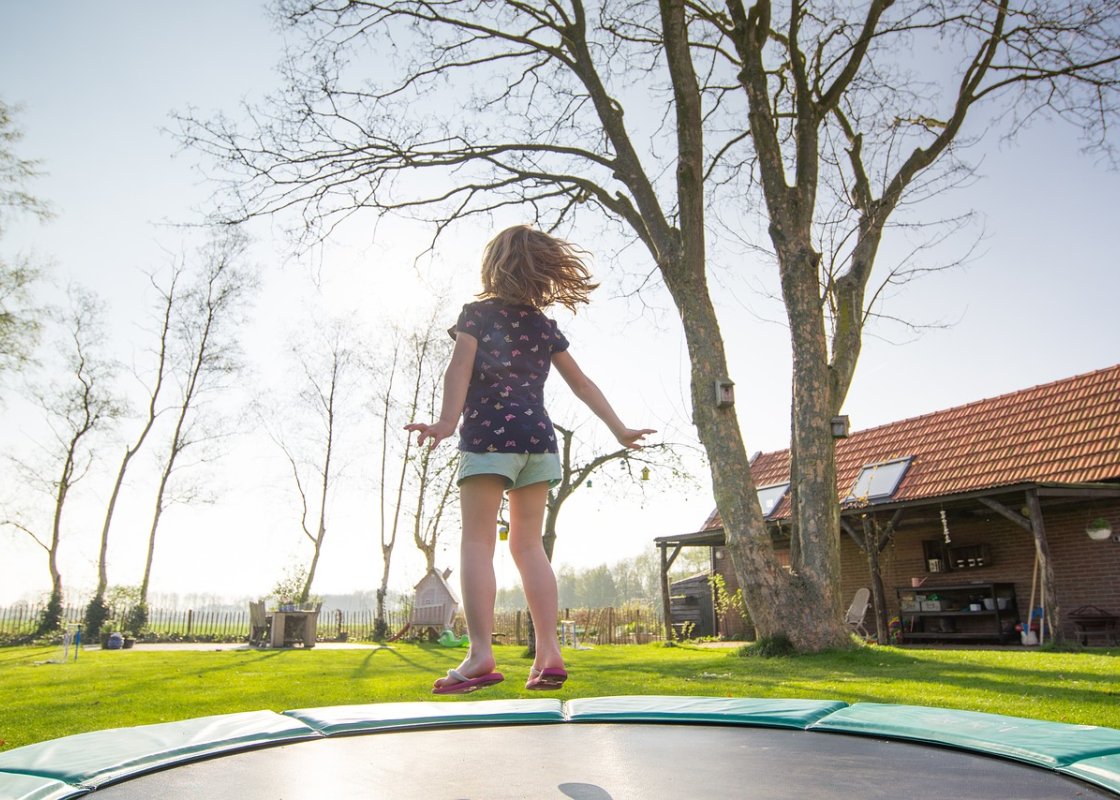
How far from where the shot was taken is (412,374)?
16750 millimetres

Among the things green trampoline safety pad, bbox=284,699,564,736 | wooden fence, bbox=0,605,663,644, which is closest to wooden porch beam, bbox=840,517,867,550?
wooden fence, bbox=0,605,663,644

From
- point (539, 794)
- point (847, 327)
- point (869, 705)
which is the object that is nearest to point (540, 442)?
point (539, 794)

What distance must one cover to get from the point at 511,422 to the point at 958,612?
988cm

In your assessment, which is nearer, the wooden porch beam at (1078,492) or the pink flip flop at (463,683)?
the pink flip flop at (463,683)

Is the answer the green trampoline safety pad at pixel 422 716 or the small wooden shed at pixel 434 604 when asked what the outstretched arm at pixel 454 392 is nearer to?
the green trampoline safety pad at pixel 422 716

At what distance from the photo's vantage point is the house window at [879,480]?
11.1m

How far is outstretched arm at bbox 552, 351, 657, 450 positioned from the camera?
2.16 m

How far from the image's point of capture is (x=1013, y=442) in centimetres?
1039

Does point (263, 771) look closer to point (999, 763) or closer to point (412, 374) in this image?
point (999, 763)

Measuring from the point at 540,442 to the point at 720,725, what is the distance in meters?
1.09

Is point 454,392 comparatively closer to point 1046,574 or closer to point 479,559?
point 479,559

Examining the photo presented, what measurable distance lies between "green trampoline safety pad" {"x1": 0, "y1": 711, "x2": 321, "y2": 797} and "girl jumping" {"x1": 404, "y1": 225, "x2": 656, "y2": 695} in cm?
66

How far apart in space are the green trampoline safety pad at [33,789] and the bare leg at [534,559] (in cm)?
105

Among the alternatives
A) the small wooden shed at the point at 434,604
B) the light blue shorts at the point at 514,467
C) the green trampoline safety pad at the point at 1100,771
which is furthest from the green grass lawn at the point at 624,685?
the small wooden shed at the point at 434,604
